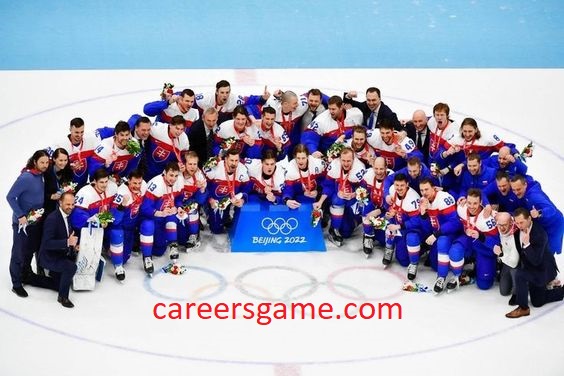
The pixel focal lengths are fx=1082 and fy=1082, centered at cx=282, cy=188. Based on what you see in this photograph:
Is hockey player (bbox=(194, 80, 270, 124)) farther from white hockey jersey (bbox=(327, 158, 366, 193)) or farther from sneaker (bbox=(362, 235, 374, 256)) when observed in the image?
sneaker (bbox=(362, 235, 374, 256))

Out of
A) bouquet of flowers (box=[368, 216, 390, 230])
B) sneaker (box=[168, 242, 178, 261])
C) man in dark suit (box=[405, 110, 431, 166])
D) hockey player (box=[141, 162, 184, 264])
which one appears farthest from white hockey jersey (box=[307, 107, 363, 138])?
sneaker (box=[168, 242, 178, 261])

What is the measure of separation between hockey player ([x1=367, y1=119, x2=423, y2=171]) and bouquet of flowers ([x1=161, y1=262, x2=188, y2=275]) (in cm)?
240

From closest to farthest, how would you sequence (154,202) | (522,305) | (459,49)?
(522,305) → (154,202) → (459,49)

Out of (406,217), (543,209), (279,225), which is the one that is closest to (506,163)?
(543,209)

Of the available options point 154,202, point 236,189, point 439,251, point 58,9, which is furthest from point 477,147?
point 58,9

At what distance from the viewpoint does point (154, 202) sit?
10852 mm

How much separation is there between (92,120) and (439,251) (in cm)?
587

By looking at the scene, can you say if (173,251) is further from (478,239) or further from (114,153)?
(478,239)

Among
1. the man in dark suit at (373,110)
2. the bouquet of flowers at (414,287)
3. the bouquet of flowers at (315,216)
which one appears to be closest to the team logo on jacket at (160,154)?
the bouquet of flowers at (315,216)

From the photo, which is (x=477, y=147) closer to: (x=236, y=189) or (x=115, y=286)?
(x=236, y=189)

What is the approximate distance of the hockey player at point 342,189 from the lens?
11.2 metres

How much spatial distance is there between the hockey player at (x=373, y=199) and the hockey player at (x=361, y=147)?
0.86 feet

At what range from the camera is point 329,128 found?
39.0ft

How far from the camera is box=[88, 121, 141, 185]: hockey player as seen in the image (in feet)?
36.6
